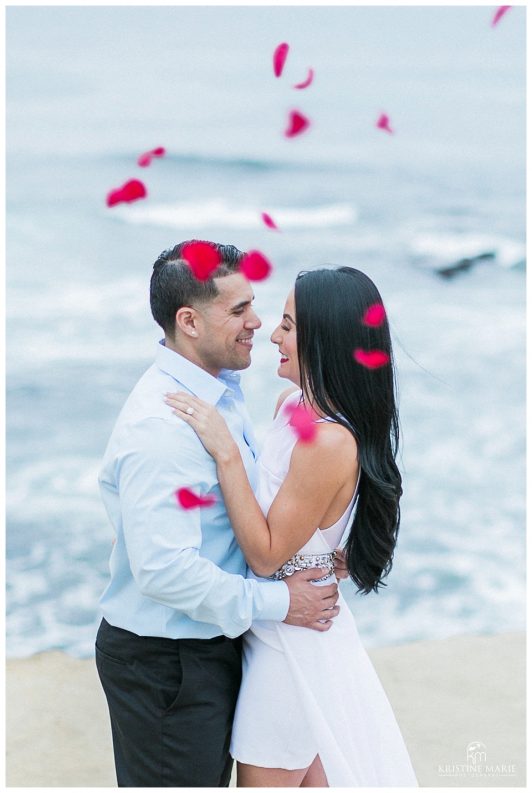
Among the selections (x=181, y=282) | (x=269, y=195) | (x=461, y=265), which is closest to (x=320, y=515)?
(x=181, y=282)

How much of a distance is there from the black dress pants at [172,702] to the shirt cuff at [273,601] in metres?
0.16

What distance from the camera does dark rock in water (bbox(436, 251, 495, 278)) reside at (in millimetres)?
15641

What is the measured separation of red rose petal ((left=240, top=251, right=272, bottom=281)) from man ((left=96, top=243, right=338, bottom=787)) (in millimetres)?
23

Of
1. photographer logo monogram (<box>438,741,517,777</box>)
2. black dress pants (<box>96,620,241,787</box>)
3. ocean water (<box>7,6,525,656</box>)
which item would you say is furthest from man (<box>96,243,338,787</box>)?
ocean water (<box>7,6,525,656</box>)

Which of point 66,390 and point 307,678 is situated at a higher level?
point 307,678

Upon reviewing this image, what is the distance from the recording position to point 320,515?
2.46 m

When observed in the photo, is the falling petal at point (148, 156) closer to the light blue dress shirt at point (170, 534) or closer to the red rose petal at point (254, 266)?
the red rose petal at point (254, 266)

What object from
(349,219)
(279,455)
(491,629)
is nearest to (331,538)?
(279,455)

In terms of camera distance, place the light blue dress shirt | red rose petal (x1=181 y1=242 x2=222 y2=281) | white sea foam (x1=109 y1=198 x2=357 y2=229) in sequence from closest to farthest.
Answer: the light blue dress shirt → red rose petal (x1=181 y1=242 x2=222 y2=281) → white sea foam (x1=109 y1=198 x2=357 y2=229)

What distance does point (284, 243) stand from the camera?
16078mm

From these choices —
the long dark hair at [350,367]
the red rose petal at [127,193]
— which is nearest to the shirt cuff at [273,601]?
the long dark hair at [350,367]

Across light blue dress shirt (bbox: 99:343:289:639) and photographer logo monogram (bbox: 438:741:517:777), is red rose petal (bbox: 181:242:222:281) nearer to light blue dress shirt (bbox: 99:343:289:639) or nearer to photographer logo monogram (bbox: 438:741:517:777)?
light blue dress shirt (bbox: 99:343:289:639)

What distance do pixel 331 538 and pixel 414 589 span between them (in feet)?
17.1

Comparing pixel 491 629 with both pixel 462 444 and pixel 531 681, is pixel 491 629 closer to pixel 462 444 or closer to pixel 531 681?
pixel 531 681
